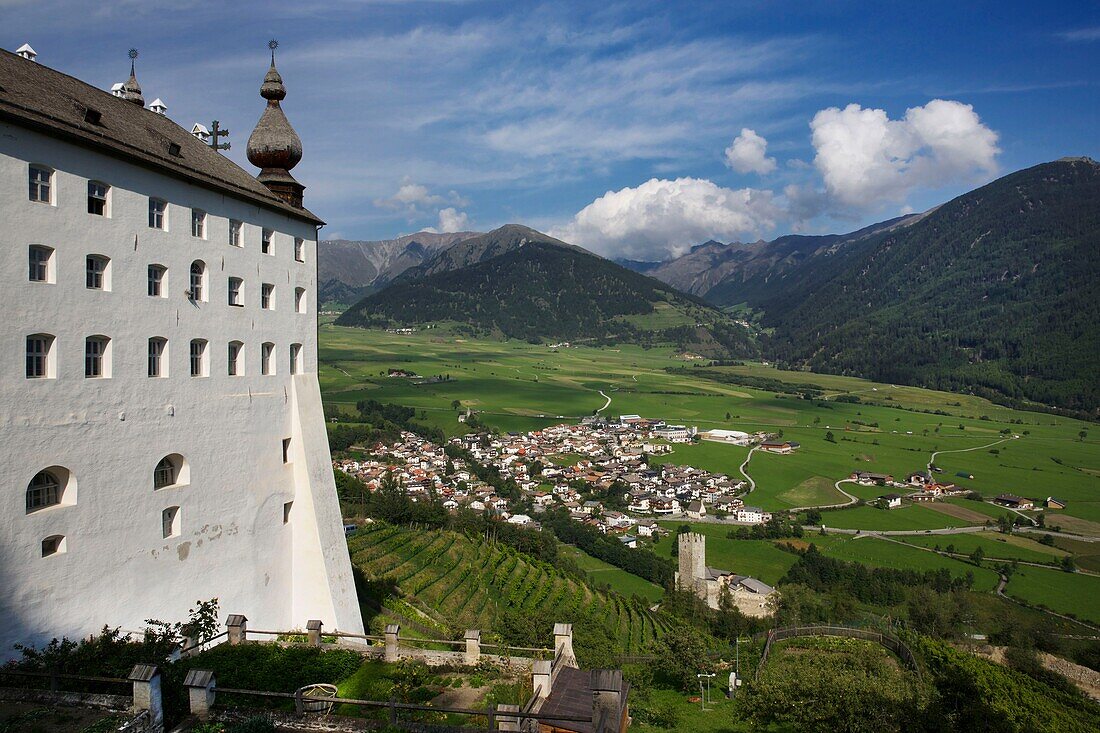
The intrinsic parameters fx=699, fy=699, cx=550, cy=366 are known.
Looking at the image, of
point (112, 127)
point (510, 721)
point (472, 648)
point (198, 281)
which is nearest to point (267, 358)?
point (198, 281)

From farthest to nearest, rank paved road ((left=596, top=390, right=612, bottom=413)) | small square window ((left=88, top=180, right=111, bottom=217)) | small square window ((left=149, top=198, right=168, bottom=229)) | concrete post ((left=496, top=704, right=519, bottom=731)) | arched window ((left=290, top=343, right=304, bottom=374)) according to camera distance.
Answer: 1. paved road ((left=596, top=390, right=612, bottom=413))
2. arched window ((left=290, top=343, right=304, bottom=374))
3. small square window ((left=149, top=198, right=168, bottom=229))
4. small square window ((left=88, top=180, right=111, bottom=217))
5. concrete post ((left=496, top=704, right=519, bottom=731))

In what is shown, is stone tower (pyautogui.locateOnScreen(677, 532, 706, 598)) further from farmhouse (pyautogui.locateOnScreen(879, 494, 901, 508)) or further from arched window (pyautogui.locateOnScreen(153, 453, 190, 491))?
arched window (pyautogui.locateOnScreen(153, 453, 190, 491))

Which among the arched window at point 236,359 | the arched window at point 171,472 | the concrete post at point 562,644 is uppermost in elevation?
the arched window at point 236,359

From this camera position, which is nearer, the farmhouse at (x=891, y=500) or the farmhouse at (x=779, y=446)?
the farmhouse at (x=891, y=500)

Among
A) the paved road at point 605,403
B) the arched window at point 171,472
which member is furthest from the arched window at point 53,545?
the paved road at point 605,403

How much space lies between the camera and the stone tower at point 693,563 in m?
71.5

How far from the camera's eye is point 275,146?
87.8 feet

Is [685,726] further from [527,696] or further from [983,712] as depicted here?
[527,696]

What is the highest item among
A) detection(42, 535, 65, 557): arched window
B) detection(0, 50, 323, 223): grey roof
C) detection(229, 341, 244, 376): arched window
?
detection(0, 50, 323, 223): grey roof

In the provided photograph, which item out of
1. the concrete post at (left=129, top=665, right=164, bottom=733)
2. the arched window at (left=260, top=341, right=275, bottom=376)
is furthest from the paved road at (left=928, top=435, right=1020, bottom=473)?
the concrete post at (left=129, top=665, right=164, bottom=733)

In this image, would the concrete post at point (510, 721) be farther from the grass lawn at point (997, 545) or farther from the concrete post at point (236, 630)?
the grass lawn at point (997, 545)

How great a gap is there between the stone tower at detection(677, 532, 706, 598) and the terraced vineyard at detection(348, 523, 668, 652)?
37.2 feet

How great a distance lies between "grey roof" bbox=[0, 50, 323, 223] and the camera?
16531 mm

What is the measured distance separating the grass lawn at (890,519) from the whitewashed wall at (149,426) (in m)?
86.6
